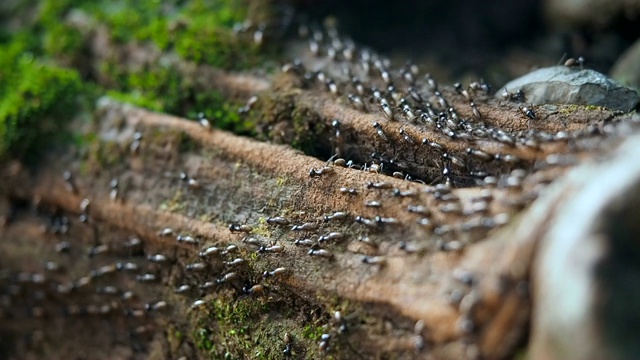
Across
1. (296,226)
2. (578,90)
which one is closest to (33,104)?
(296,226)

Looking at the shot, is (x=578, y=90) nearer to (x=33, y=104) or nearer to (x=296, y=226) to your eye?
(x=296, y=226)

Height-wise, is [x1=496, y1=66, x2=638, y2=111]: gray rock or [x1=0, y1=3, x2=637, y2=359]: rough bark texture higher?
[x1=496, y1=66, x2=638, y2=111]: gray rock

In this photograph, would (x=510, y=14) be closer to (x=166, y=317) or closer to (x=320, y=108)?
(x=320, y=108)

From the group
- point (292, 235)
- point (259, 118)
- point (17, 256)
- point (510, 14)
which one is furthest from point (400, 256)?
point (510, 14)

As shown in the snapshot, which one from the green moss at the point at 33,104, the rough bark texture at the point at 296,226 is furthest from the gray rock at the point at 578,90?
the green moss at the point at 33,104

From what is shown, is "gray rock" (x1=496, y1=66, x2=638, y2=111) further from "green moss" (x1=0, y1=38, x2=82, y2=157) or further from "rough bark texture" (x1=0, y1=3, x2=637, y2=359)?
"green moss" (x1=0, y1=38, x2=82, y2=157)

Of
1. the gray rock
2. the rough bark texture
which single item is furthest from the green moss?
the gray rock
